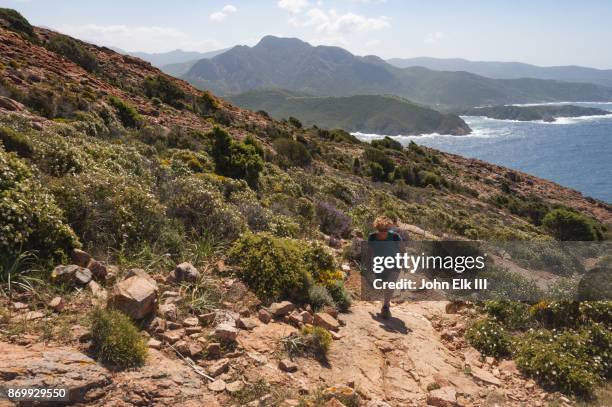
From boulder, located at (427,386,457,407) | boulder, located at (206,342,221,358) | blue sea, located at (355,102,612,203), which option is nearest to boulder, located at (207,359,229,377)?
boulder, located at (206,342,221,358)

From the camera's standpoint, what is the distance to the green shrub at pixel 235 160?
15.1 m

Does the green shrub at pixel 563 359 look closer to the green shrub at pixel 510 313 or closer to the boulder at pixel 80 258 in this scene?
the green shrub at pixel 510 313

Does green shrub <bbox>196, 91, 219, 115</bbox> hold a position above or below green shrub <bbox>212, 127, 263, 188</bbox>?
above

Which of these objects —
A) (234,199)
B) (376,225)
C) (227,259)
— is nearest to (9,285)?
(227,259)

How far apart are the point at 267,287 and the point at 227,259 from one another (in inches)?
41.3

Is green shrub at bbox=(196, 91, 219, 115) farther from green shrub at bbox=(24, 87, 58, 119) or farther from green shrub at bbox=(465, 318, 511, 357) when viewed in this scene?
green shrub at bbox=(465, 318, 511, 357)

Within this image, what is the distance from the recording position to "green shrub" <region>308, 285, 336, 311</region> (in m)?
6.34

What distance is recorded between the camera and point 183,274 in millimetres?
5797

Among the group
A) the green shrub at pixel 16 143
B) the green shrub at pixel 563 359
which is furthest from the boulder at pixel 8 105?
the green shrub at pixel 563 359

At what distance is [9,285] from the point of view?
443cm

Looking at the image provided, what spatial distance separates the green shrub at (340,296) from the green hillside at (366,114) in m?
151

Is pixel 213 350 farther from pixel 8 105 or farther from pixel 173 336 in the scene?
pixel 8 105

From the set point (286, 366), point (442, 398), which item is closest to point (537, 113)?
point (442, 398)

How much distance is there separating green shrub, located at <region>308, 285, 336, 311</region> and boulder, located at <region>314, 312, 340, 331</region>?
42 centimetres
